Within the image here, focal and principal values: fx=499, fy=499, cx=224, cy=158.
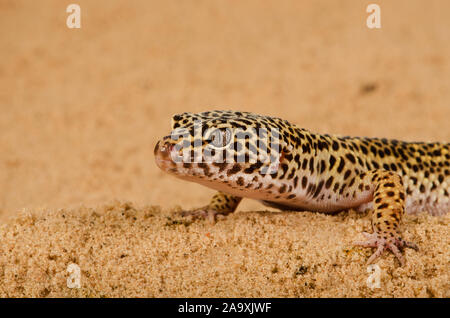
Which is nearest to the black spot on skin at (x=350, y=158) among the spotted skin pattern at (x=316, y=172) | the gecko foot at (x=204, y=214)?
the spotted skin pattern at (x=316, y=172)

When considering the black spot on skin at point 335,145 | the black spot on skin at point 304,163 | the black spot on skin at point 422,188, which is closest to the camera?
the black spot on skin at point 304,163

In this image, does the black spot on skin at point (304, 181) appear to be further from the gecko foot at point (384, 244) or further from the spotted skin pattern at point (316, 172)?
the gecko foot at point (384, 244)

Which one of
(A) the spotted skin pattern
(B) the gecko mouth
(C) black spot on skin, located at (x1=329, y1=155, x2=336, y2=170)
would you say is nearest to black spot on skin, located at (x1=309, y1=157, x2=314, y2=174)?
(A) the spotted skin pattern

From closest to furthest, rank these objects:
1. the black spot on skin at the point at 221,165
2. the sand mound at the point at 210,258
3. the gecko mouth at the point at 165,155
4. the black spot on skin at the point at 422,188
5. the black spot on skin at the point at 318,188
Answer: the sand mound at the point at 210,258
the gecko mouth at the point at 165,155
the black spot on skin at the point at 221,165
the black spot on skin at the point at 318,188
the black spot on skin at the point at 422,188

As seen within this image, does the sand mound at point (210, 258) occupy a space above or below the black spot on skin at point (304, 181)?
below

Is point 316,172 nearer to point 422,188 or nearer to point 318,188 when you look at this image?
point 318,188
